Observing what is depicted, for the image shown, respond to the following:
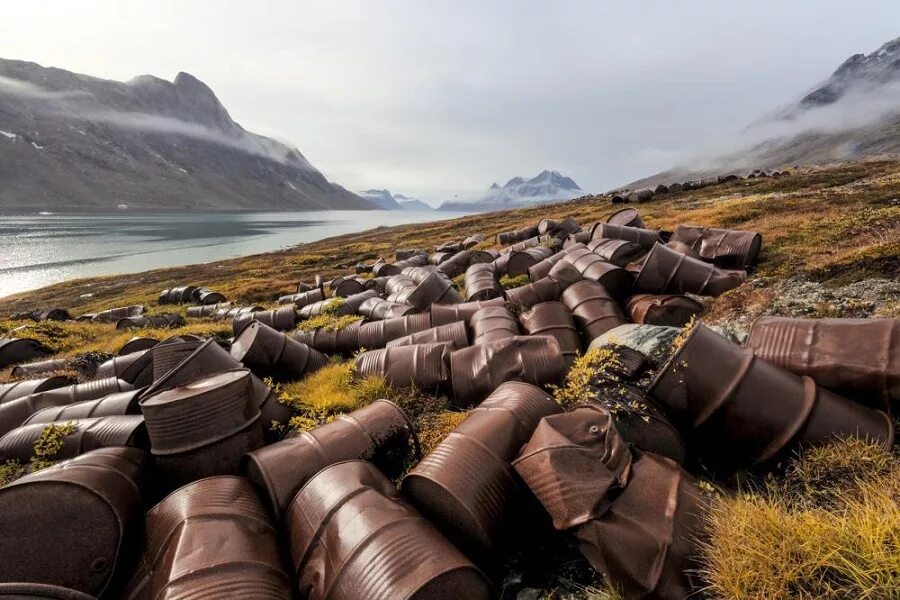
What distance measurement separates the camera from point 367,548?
10.2ft

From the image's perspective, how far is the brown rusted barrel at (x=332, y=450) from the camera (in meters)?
4.14

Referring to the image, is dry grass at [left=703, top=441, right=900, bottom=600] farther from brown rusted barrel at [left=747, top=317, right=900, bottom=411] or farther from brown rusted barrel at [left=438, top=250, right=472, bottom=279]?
brown rusted barrel at [left=438, top=250, right=472, bottom=279]

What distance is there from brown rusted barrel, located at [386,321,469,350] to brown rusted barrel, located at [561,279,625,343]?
6.82 feet

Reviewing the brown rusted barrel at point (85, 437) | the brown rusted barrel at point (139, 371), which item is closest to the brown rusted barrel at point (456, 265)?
the brown rusted barrel at point (139, 371)

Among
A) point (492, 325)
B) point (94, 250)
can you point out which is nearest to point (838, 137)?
point (492, 325)

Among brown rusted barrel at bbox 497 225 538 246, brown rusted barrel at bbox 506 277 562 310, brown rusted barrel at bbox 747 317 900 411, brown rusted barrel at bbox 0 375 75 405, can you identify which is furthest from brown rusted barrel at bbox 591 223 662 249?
brown rusted barrel at bbox 0 375 75 405

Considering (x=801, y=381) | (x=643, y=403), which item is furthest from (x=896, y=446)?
(x=643, y=403)

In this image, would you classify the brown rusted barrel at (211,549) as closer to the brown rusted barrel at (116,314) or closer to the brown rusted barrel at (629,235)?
the brown rusted barrel at (629,235)

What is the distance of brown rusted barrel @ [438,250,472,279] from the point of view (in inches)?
681

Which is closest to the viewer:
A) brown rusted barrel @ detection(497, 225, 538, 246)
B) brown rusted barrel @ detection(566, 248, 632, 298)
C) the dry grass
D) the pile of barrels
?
the dry grass

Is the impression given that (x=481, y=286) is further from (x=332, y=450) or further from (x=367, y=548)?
(x=367, y=548)

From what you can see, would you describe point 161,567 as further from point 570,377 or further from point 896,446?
point 896,446

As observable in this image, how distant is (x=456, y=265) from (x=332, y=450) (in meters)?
13.4

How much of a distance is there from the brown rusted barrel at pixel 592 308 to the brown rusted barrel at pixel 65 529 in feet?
21.8
